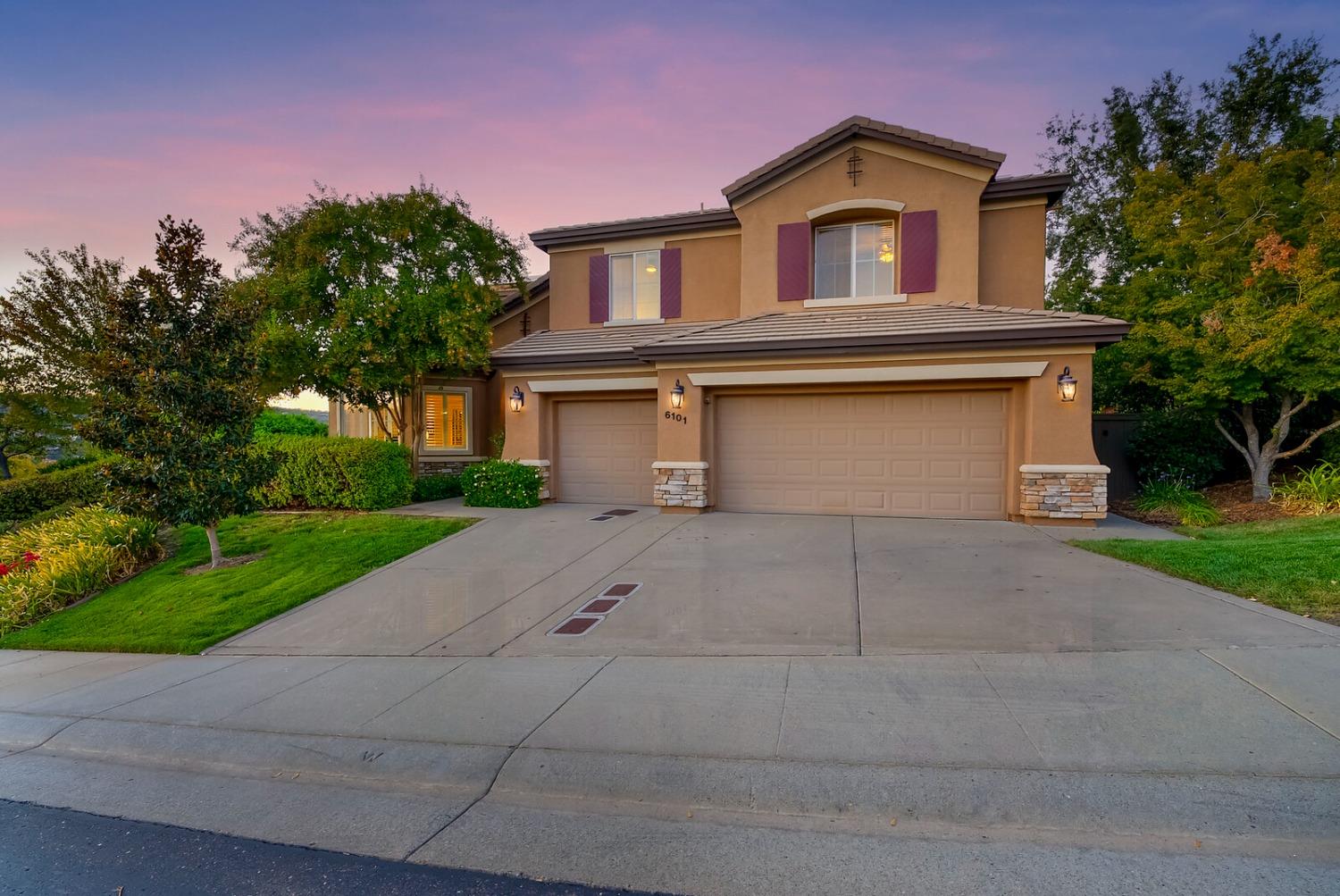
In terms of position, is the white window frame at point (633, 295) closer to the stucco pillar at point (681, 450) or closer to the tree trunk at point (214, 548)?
the stucco pillar at point (681, 450)

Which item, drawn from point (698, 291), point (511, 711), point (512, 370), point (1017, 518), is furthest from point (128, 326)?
point (1017, 518)

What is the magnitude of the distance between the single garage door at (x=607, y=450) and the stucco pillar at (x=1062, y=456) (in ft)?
22.9

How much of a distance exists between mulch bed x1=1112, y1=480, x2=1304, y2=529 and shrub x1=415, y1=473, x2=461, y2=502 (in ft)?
46.1

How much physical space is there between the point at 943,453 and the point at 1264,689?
24.2 ft

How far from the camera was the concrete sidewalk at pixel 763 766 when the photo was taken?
112 inches

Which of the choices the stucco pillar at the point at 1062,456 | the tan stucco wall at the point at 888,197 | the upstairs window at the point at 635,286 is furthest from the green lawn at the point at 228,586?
the stucco pillar at the point at 1062,456

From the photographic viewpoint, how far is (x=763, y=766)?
140 inches

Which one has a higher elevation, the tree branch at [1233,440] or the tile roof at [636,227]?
the tile roof at [636,227]

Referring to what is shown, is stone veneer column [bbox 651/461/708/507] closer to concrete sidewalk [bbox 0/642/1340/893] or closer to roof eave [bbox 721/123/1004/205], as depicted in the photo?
roof eave [bbox 721/123/1004/205]

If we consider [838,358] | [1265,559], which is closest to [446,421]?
[838,358]

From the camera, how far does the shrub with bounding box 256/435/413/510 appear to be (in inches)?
511

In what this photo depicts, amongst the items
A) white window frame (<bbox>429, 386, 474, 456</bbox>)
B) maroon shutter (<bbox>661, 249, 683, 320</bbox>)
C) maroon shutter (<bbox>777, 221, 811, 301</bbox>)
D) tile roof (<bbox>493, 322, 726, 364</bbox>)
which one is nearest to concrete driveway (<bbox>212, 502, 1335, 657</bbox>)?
tile roof (<bbox>493, 322, 726, 364</bbox>)

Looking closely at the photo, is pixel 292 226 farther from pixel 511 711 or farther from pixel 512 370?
pixel 511 711

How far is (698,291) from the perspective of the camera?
14523mm
